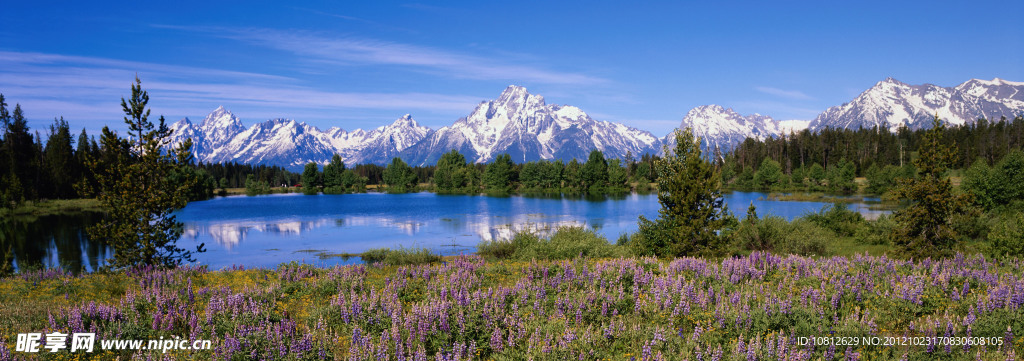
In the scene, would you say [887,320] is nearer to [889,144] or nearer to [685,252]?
[685,252]

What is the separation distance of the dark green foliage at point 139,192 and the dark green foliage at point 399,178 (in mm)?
142613

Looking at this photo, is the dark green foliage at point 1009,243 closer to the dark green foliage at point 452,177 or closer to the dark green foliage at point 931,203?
the dark green foliage at point 931,203

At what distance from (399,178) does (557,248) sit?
528 ft

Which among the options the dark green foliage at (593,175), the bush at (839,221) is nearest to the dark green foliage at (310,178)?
the dark green foliage at (593,175)

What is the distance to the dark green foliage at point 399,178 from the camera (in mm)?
168375

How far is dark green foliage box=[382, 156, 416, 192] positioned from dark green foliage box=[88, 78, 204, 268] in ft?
468

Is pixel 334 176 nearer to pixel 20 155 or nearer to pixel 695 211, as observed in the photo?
pixel 20 155

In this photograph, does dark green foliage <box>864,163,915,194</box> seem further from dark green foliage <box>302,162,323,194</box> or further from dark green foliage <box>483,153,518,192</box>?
dark green foliage <box>302,162,323,194</box>

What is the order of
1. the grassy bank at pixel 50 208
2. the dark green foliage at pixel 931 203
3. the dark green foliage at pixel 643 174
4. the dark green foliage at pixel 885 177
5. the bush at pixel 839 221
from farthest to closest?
the dark green foliage at pixel 643 174
the dark green foliage at pixel 885 177
the grassy bank at pixel 50 208
the bush at pixel 839 221
the dark green foliage at pixel 931 203

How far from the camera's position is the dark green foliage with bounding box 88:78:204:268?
19.7 m

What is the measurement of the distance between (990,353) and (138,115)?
27220 millimetres

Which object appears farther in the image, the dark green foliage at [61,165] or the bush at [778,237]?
the dark green foliage at [61,165]

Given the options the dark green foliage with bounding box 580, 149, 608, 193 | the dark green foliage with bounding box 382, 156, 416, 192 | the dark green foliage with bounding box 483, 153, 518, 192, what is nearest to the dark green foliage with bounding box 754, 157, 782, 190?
the dark green foliage with bounding box 580, 149, 608, 193

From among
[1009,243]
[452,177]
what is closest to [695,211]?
[1009,243]
